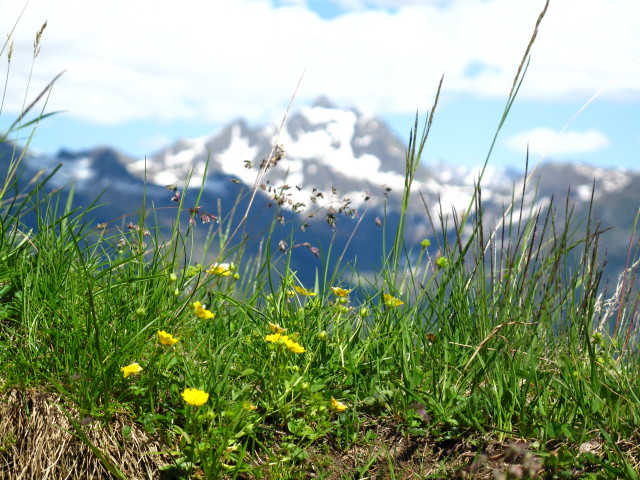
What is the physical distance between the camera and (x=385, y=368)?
249cm

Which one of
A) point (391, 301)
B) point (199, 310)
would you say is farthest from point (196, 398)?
point (391, 301)

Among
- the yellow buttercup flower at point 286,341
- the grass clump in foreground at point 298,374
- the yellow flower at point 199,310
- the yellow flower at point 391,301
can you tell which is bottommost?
the grass clump in foreground at point 298,374

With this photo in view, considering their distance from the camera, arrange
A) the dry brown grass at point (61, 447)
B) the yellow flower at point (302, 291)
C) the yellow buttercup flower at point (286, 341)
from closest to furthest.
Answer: the dry brown grass at point (61, 447), the yellow buttercup flower at point (286, 341), the yellow flower at point (302, 291)

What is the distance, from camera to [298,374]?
2.24 m

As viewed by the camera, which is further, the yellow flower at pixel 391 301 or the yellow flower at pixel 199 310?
the yellow flower at pixel 391 301

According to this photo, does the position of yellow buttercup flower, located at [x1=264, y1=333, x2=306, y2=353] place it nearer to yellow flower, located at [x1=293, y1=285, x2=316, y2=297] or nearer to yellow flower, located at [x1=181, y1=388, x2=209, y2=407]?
yellow flower, located at [x1=181, y1=388, x2=209, y2=407]

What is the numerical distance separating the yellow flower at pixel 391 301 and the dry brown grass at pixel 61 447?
3.33 feet

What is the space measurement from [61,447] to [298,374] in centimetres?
→ 78

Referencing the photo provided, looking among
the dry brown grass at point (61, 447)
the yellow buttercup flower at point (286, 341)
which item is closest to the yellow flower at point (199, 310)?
the yellow buttercup flower at point (286, 341)

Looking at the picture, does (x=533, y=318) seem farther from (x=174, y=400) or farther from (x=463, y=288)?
(x=174, y=400)

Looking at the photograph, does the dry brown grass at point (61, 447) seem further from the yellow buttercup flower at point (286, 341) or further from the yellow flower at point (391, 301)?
the yellow flower at point (391, 301)

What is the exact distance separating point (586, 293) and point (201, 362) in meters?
1.47

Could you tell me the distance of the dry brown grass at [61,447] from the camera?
1.96 meters

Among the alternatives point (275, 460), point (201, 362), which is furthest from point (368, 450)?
point (201, 362)
